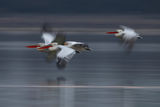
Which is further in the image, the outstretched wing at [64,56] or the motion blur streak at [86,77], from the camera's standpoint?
the outstretched wing at [64,56]

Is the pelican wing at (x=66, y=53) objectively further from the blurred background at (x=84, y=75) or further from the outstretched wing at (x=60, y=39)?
the outstretched wing at (x=60, y=39)

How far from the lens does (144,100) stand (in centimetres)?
807

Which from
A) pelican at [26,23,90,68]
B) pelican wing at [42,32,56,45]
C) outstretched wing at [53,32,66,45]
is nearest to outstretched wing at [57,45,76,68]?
pelican at [26,23,90,68]

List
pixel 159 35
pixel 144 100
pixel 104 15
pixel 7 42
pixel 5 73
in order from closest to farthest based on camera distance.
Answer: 1. pixel 144 100
2. pixel 5 73
3. pixel 7 42
4. pixel 159 35
5. pixel 104 15

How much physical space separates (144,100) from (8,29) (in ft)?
51.1

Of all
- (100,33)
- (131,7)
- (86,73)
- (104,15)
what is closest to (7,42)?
(100,33)

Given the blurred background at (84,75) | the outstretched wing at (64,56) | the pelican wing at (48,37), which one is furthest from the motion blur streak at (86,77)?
the pelican wing at (48,37)

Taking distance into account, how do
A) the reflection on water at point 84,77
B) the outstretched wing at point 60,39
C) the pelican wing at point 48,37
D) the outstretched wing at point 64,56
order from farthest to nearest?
the pelican wing at point 48,37 < the outstretched wing at point 60,39 < the outstretched wing at point 64,56 < the reflection on water at point 84,77

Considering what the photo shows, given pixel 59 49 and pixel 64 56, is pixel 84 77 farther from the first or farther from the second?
pixel 64 56

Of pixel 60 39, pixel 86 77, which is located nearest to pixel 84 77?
pixel 86 77

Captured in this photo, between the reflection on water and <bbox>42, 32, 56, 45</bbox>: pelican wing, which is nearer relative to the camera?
the reflection on water

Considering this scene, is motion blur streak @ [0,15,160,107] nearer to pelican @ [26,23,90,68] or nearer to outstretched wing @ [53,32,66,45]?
pelican @ [26,23,90,68]

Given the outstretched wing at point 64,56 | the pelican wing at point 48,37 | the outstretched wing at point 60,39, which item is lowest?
the outstretched wing at point 64,56

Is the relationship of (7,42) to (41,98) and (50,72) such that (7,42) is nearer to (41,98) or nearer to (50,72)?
(50,72)
